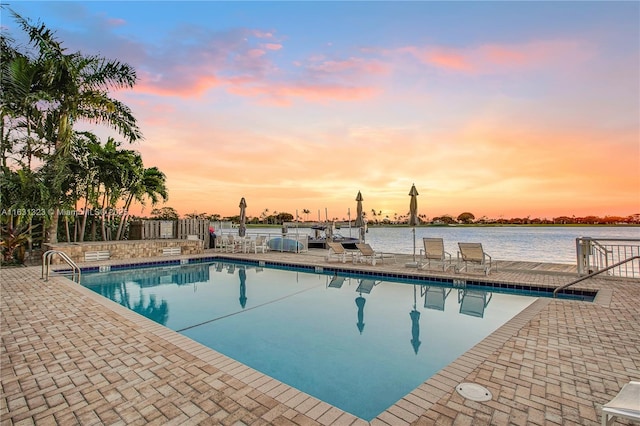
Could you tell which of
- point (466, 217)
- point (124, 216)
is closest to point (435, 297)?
point (124, 216)

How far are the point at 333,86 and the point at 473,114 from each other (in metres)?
5.49

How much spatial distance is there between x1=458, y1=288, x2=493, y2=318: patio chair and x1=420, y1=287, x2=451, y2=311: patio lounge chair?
1.11 ft

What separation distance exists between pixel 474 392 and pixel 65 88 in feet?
47.4

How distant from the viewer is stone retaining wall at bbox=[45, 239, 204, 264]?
417 inches

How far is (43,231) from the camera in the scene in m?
11.2

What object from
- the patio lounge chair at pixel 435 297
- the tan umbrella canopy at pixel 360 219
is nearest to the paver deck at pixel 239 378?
the patio lounge chair at pixel 435 297

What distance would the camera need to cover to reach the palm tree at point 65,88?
410 inches

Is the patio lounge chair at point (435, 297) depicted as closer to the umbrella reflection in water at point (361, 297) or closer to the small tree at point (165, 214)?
the umbrella reflection in water at point (361, 297)

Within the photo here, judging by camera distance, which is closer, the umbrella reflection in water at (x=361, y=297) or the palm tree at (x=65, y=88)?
the umbrella reflection in water at (x=361, y=297)

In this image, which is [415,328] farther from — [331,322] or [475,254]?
[475,254]

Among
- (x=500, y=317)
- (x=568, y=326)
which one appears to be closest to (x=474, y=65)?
(x=500, y=317)

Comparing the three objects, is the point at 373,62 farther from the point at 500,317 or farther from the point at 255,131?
the point at 500,317

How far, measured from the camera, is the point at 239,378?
2842 millimetres

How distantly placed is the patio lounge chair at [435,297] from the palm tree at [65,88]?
1220 cm
